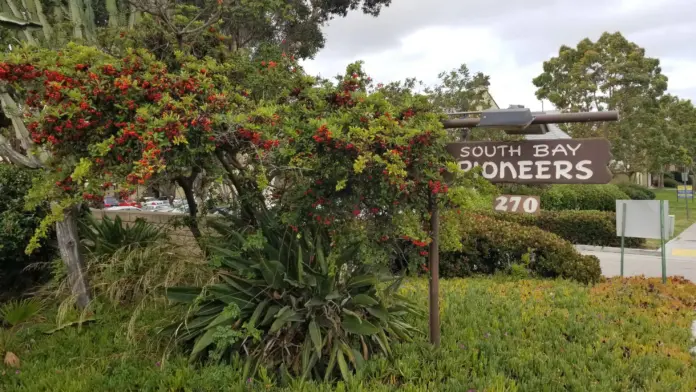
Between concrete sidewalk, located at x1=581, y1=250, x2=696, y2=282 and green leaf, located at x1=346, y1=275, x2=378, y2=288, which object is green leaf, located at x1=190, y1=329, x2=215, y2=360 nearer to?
green leaf, located at x1=346, y1=275, x2=378, y2=288

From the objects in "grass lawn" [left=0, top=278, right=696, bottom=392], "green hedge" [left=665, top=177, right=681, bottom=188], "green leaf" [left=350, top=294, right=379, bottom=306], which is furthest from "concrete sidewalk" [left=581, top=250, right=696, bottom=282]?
"green hedge" [left=665, top=177, right=681, bottom=188]

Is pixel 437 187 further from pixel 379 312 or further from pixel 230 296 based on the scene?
pixel 230 296

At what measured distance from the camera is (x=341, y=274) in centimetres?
393

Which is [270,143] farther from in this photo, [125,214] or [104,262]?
→ [125,214]

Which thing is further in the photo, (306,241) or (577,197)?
(577,197)

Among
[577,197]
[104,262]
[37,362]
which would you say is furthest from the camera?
[577,197]

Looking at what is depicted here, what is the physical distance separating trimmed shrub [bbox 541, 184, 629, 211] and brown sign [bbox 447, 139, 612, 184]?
1593 centimetres

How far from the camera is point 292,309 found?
3.71m

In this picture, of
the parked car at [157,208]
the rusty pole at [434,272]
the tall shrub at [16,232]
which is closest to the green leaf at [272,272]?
the rusty pole at [434,272]

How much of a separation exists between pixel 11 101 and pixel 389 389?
555 centimetres

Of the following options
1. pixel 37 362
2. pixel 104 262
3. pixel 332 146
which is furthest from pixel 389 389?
pixel 104 262

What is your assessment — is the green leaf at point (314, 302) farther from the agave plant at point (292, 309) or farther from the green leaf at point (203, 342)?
the green leaf at point (203, 342)

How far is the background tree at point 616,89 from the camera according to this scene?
20.8m

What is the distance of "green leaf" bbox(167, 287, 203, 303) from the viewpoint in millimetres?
4090
